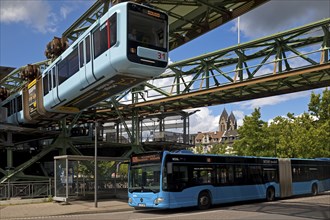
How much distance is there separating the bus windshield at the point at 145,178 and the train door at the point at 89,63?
4.70 m

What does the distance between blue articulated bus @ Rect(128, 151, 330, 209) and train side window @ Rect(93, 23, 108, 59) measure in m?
5.44

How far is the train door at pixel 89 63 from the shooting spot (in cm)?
1592

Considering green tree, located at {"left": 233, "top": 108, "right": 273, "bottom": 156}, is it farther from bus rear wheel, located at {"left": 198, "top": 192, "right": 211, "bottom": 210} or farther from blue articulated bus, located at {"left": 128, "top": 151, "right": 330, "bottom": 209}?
bus rear wheel, located at {"left": 198, "top": 192, "right": 211, "bottom": 210}

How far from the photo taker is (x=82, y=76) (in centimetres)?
1695

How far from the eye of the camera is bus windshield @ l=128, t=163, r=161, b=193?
17.5 metres

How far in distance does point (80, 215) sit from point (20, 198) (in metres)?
7.80

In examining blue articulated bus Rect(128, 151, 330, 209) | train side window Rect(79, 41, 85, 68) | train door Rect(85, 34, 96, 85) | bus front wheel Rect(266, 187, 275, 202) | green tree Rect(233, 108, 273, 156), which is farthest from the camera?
green tree Rect(233, 108, 273, 156)

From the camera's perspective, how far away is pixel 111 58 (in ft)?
46.7

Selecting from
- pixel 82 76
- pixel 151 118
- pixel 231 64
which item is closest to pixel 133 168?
pixel 82 76

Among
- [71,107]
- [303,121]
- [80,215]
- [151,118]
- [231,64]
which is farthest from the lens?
[303,121]

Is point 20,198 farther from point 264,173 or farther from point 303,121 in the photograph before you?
point 303,121

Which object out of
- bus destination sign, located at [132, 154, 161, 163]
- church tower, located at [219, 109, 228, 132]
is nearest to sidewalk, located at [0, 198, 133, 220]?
bus destination sign, located at [132, 154, 161, 163]

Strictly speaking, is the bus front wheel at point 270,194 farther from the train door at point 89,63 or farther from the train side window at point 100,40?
the train side window at point 100,40

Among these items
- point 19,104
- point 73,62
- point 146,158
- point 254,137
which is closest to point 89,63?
point 73,62
